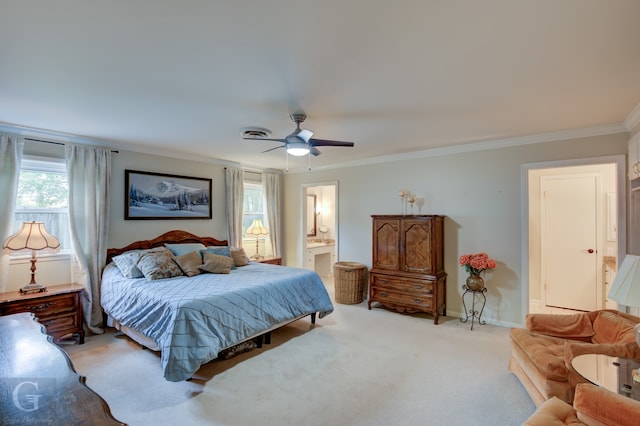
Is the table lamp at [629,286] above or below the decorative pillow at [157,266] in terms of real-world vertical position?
above

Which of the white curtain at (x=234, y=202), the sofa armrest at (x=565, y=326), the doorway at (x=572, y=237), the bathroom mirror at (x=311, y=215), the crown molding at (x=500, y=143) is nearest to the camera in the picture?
the sofa armrest at (x=565, y=326)

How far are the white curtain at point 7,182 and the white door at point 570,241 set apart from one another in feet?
23.4

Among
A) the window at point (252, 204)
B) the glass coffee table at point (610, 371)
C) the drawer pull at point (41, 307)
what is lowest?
the drawer pull at point (41, 307)

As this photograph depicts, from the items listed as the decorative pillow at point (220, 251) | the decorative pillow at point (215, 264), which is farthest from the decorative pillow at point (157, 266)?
the decorative pillow at point (220, 251)

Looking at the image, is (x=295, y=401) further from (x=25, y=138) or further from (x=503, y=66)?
(x=25, y=138)

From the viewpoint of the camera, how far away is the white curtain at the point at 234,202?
5.47 metres

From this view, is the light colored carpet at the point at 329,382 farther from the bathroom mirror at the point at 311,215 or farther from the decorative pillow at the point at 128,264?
the bathroom mirror at the point at 311,215

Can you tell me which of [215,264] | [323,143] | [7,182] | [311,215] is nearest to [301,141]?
[323,143]

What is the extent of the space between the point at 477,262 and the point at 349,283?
1963 mm

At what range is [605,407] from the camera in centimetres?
136

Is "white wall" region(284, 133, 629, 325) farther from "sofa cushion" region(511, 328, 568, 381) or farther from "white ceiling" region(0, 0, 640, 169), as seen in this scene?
"sofa cushion" region(511, 328, 568, 381)

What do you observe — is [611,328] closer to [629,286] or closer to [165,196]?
[629,286]

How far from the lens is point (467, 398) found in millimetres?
2439

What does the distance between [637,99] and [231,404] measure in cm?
423
